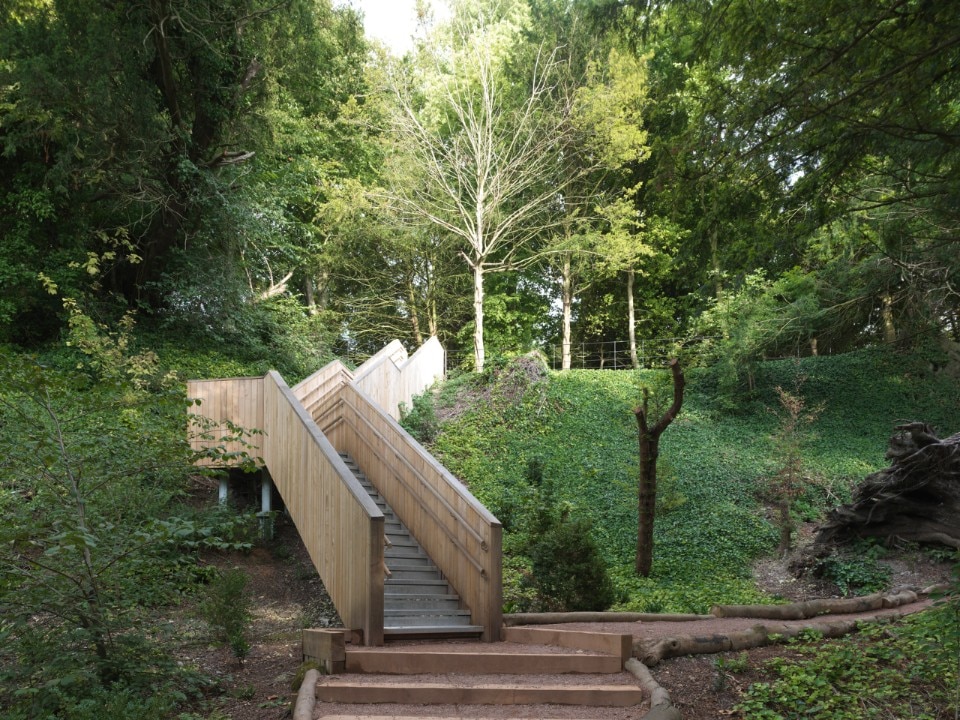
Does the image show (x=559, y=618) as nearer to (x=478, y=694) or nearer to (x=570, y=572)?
(x=570, y=572)

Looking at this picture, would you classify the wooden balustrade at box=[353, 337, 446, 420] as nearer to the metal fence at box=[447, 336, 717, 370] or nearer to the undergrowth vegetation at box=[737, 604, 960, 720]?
the metal fence at box=[447, 336, 717, 370]

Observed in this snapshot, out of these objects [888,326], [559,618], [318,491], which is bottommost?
[559,618]

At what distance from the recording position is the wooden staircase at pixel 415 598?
23.4 ft

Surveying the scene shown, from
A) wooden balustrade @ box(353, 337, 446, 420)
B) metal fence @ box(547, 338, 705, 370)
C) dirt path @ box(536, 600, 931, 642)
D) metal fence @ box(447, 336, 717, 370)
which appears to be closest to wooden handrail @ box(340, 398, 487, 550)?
dirt path @ box(536, 600, 931, 642)

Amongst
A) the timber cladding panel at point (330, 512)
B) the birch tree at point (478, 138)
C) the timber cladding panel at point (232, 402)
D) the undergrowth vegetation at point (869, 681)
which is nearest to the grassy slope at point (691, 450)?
the birch tree at point (478, 138)

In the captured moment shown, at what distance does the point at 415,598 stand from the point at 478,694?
8.13 feet

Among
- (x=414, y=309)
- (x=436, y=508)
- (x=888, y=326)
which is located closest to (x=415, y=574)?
(x=436, y=508)

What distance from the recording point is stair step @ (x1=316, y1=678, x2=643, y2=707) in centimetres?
530

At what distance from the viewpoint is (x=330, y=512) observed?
7855mm

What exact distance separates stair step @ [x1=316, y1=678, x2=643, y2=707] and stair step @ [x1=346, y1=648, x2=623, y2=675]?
535 millimetres

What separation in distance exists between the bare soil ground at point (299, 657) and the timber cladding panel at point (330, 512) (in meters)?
0.86

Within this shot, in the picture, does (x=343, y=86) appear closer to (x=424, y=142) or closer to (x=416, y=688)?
(x=424, y=142)

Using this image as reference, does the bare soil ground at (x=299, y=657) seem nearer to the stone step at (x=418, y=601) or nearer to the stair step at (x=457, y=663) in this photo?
the stair step at (x=457, y=663)

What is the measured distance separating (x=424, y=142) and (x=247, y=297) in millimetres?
6813
